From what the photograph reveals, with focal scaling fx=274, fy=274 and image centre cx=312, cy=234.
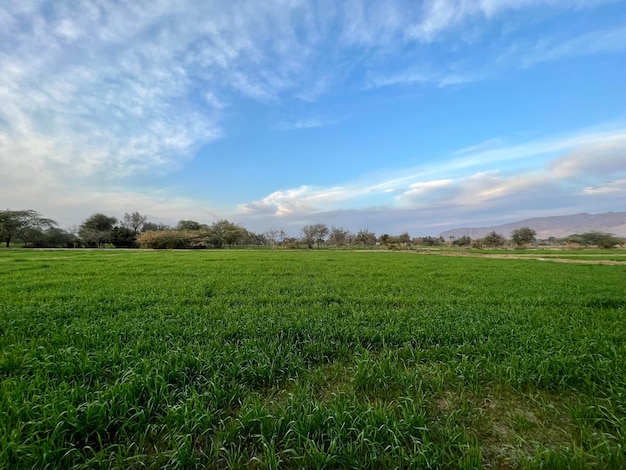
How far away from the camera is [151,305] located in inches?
305

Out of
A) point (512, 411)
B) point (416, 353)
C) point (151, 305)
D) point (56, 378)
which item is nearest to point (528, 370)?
point (512, 411)

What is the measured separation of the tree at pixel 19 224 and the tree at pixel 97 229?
289 inches

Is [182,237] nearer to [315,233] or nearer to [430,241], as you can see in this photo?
[315,233]

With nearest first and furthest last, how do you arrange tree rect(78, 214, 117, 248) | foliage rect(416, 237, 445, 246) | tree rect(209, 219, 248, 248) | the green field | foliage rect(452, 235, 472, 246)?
the green field, tree rect(78, 214, 117, 248), tree rect(209, 219, 248, 248), foliage rect(452, 235, 472, 246), foliage rect(416, 237, 445, 246)

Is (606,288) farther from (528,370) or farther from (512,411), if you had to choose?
(512,411)

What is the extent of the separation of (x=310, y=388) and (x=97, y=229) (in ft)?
296

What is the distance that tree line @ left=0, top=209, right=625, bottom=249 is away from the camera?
5888 centimetres

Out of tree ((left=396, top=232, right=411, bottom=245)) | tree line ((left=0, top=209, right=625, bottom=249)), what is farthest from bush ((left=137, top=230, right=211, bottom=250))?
tree ((left=396, top=232, right=411, bottom=245))

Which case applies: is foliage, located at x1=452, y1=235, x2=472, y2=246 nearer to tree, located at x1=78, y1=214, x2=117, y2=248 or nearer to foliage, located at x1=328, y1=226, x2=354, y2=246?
foliage, located at x1=328, y1=226, x2=354, y2=246

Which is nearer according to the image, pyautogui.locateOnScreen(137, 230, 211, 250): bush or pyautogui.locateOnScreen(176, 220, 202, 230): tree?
pyautogui.locateOnScreen(137, 230, 211, 250): bush

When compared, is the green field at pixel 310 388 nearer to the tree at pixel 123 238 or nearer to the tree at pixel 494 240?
the tree at pixel 123 238

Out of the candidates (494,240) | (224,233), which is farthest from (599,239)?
(224,233)

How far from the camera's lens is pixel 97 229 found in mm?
73062

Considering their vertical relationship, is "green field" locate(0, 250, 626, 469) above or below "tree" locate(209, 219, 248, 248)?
below
